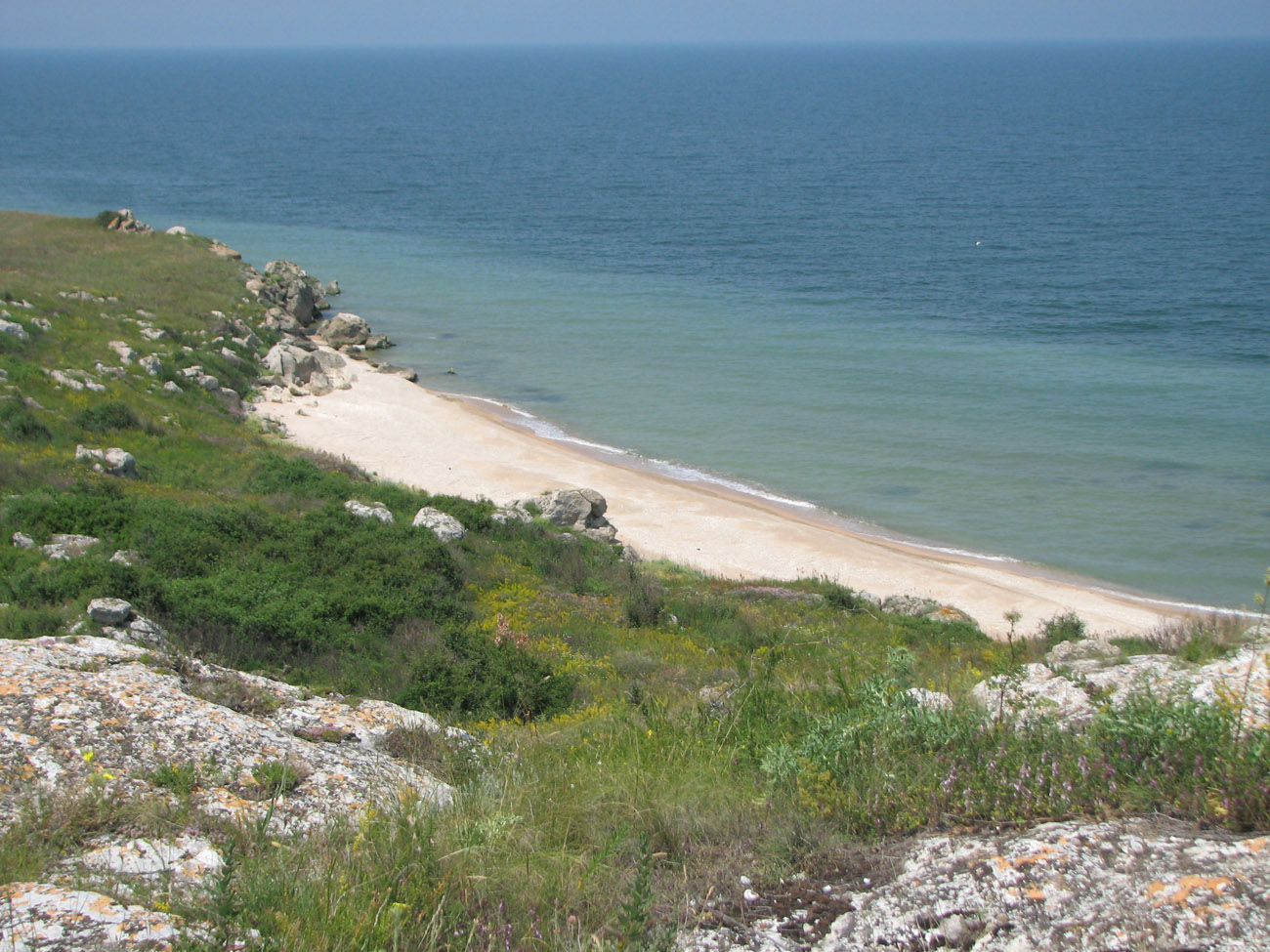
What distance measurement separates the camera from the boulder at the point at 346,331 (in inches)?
1729

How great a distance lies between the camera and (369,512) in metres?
18.2

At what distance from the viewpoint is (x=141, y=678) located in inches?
272

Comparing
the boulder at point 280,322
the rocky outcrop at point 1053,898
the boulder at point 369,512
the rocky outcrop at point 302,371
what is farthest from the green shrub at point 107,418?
the rocky outcrop at point 1053,898

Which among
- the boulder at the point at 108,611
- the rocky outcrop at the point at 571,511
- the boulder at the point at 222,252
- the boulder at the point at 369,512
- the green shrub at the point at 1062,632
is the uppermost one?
the boulder at the point at 222,252

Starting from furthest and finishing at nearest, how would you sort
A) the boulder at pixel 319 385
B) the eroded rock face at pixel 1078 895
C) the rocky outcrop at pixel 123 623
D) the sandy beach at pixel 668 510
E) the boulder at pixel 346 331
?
the boulder at pixel 346 331 < the boulder at pixel 319 385 < the sandy beach at pixel 668 510 < the rocky outcrop at pixel 123 623 < the eroded rock face at pixel 1078 895

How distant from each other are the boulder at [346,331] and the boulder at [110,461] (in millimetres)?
25979

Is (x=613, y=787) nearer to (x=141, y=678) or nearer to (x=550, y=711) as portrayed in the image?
(x=141, y=678)

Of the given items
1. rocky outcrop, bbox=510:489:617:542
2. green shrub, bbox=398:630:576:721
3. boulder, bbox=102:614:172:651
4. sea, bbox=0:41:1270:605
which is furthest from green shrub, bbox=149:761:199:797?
sea, bbox=0:41:1270:605

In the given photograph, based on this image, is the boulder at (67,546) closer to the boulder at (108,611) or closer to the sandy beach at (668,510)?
the boulder at (108,611)

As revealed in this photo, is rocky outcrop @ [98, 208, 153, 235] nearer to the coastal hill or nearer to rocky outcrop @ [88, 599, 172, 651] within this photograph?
the coastal hill

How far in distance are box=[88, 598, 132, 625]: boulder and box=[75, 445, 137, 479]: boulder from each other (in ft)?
28.4

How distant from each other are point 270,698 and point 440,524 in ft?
34.5

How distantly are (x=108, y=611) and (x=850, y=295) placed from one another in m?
46.2

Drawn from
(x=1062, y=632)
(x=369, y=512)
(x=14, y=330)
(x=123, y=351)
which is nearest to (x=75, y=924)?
(x=369, y=512)
